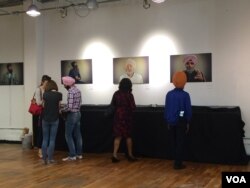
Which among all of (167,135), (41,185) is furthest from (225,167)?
(41,185)

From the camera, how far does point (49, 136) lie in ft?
21.9

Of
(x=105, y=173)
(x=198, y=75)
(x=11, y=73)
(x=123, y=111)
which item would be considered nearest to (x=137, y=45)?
(x=198, y=75)

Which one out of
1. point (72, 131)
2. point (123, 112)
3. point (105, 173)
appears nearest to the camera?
point (105, 173)

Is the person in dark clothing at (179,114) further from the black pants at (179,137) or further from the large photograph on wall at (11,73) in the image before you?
the large photograph on wall at (11,73)

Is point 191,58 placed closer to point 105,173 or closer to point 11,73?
point 105,173

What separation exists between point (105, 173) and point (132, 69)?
2823 millimetres

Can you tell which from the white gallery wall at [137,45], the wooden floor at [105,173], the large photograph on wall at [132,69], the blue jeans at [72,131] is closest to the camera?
the wooden floor at [105,173]

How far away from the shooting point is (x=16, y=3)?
9070 millimetres

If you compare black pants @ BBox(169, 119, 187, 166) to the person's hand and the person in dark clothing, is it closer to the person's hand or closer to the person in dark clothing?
the person in dark clothing

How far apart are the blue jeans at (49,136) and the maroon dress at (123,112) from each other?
1068mm

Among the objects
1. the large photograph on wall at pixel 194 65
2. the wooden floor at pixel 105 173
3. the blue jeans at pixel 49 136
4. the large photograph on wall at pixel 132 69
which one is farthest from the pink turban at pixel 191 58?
the blue jeans at pixel 49 136

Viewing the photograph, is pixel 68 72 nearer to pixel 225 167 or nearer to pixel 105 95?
pixel 105 95

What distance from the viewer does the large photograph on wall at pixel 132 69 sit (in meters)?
7.82

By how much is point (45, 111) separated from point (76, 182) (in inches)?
65.9
